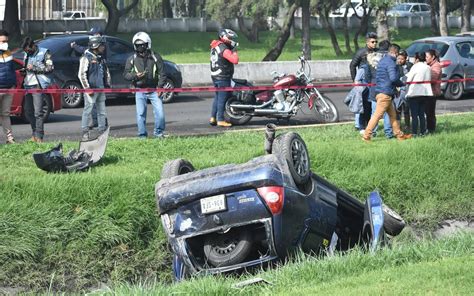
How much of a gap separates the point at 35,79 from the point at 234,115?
4549 mm

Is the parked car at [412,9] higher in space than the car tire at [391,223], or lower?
higher

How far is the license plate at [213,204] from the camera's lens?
7.91 m

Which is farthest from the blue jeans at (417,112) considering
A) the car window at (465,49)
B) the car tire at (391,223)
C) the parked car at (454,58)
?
the car window at (465,49)

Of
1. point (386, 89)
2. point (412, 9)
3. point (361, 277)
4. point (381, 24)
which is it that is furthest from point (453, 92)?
point (412, 9)

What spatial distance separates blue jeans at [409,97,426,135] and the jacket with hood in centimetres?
348

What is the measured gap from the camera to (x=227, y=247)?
8141mm

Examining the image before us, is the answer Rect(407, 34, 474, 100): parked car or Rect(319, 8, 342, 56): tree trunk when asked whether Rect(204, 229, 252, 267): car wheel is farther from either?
Rect(319, 8, 342, 56): tree trunk

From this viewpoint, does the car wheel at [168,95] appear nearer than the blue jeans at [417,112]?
No

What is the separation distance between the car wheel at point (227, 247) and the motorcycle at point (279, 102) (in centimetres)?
1037

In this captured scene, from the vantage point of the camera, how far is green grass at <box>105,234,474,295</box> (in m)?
6.66

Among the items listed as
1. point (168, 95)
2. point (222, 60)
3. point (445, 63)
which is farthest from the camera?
point (168, 95)

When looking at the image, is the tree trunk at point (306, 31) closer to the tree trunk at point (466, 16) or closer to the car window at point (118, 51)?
the tree trunk at point (466, 16)

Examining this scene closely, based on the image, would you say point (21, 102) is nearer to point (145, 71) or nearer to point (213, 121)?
point (213, 121)

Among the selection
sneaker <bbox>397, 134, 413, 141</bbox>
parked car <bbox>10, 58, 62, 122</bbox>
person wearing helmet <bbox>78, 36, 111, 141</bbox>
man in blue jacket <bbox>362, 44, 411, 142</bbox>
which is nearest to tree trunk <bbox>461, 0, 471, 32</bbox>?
parked car <bbox>10, 58, 62, 122</bbox>
